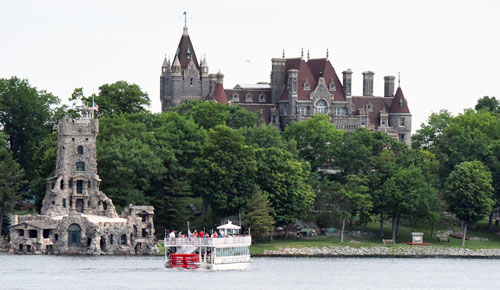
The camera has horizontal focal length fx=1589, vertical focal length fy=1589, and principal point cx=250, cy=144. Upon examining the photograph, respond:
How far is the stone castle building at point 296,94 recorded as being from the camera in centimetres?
18775

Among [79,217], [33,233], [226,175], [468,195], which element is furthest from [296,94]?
[33,233]

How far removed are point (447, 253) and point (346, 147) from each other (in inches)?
654

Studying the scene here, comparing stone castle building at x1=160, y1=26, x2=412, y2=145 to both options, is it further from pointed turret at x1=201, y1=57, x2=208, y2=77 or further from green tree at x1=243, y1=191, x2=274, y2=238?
green tree at x1=243, y1=191, x2=274, y2=238

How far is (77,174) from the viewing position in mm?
139625

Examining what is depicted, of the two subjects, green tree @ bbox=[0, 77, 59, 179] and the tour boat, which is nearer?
the tour boat

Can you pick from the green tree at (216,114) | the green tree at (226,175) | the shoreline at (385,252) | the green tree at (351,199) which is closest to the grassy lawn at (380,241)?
the shoreline at (385,252)

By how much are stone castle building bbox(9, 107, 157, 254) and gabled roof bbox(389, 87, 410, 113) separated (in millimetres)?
59916

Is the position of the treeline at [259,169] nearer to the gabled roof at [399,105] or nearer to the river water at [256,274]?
the river water at [256,274]

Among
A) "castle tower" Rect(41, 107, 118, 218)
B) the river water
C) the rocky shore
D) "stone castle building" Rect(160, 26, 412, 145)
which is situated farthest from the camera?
"stone castle building" Rect(160, 26, 412, 145)

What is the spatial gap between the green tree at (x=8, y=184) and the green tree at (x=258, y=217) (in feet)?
68.5

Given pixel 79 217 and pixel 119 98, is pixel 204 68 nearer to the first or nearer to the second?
pixel 119 98

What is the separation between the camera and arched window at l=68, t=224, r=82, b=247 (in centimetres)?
13375

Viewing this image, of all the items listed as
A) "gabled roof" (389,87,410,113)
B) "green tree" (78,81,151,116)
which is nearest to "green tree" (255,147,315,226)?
"green tree" (78,81,151,116)

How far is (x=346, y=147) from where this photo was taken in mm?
155750
